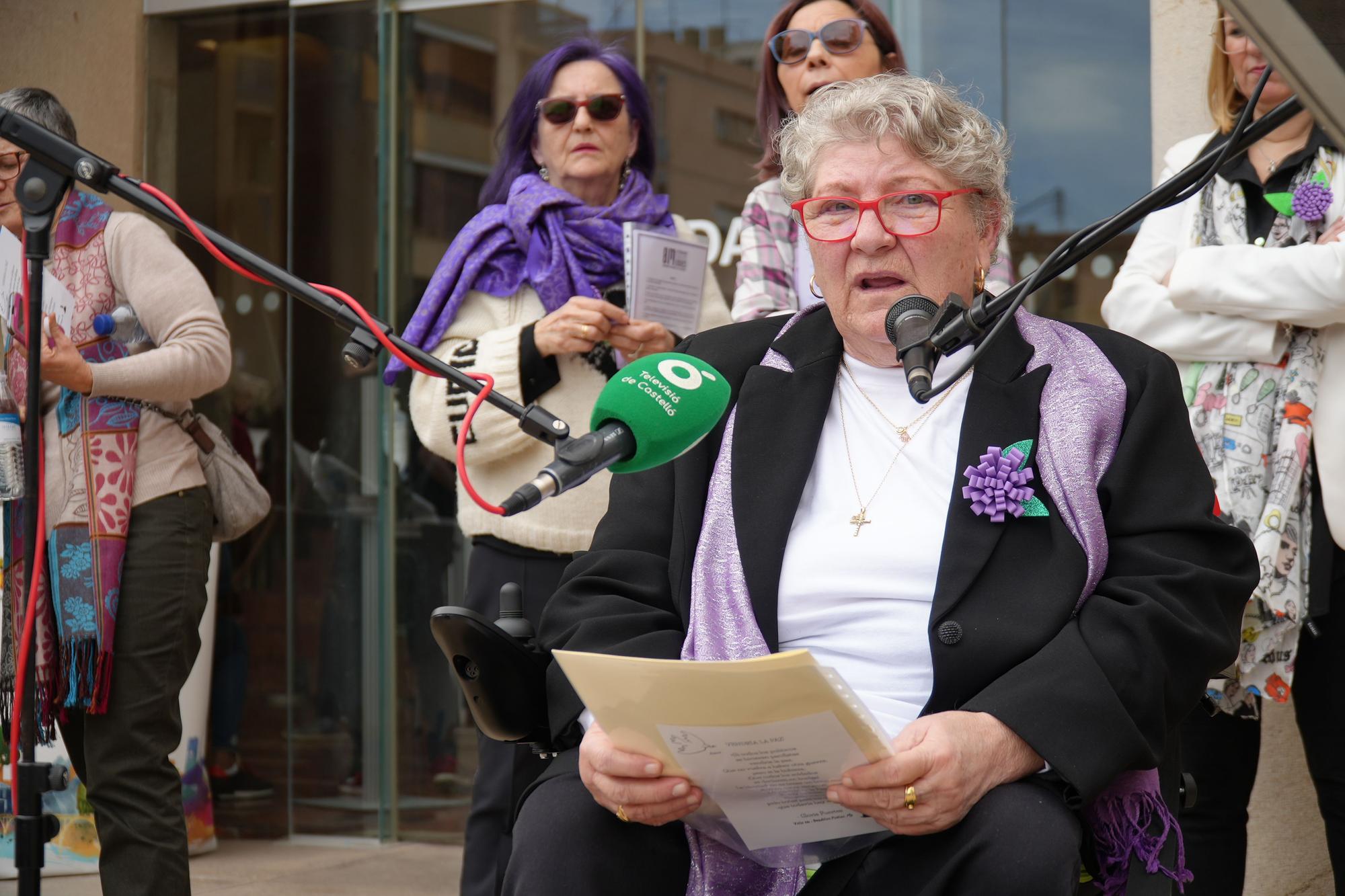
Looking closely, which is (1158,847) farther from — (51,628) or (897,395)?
(51,628)

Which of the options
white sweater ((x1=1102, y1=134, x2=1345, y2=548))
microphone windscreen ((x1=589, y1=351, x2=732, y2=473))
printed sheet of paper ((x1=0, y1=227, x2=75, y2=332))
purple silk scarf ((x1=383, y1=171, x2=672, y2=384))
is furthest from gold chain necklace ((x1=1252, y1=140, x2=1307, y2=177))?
printed sheet of paper ((x1=0, y1=227, x2=75, y2=332))

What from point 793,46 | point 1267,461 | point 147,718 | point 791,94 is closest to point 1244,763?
point 1267,461

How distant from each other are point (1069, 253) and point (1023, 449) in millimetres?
573

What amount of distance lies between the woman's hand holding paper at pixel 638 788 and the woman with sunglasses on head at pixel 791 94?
1.62 metres

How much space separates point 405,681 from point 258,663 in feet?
2.14

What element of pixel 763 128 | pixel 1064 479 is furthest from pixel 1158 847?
pixel 763 128

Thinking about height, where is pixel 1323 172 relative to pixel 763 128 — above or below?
below

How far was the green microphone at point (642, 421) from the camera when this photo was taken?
67.7 inches

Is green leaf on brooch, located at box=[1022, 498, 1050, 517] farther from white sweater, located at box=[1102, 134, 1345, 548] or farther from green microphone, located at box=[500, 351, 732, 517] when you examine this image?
white sweater, located at box=[1102, 134, 1345, 548]

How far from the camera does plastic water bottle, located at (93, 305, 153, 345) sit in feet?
11.4

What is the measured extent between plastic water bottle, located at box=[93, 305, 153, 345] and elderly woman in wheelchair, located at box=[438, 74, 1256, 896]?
160 centimetres

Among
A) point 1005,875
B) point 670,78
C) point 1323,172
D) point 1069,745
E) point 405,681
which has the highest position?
point 670,78

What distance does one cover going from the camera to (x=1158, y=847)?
2100 mm

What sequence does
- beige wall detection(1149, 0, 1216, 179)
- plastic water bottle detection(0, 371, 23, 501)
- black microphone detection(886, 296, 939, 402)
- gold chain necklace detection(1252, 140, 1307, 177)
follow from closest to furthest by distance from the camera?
1. black microphone detection(886, 296, 939, 402)
2. gold chain necklace detection(1252, 140, 1307, 177)
3. plastic water bottle detection(0, 371, 23, 501)
4. beige wall detection(1149, 0, 1216, 179)
